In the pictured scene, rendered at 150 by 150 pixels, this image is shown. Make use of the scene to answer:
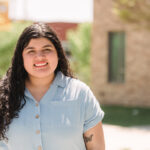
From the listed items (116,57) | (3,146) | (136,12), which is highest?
(136,12)

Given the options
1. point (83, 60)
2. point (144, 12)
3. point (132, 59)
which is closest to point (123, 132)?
point (144, 12)

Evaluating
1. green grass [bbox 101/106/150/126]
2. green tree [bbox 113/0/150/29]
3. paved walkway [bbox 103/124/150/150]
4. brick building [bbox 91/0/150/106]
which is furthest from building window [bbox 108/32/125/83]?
paved walkway [bbox 103/124/150/150]

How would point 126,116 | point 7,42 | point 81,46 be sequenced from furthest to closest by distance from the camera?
point 81,46, point 7,42, point 126,116

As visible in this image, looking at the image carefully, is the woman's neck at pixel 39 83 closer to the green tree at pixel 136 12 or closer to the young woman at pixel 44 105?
the young woman at pixel 44 105

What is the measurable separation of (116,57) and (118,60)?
14cm

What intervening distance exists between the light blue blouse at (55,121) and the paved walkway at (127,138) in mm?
4979

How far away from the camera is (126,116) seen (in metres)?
12.1

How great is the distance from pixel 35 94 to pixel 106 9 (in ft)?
40.3

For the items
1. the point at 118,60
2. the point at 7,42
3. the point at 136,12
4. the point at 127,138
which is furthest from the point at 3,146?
the point at 7,42

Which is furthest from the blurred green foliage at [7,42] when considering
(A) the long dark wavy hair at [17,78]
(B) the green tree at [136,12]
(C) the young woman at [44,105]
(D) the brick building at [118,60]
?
(C) the young woman at [44,105]

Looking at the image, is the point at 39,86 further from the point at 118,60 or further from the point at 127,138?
the point at 118,60

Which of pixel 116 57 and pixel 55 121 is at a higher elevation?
pixel 55 121

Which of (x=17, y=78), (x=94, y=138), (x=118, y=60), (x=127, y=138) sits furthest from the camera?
(x=118, y=60)

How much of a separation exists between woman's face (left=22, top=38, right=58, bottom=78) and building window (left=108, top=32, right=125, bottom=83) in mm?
11971
